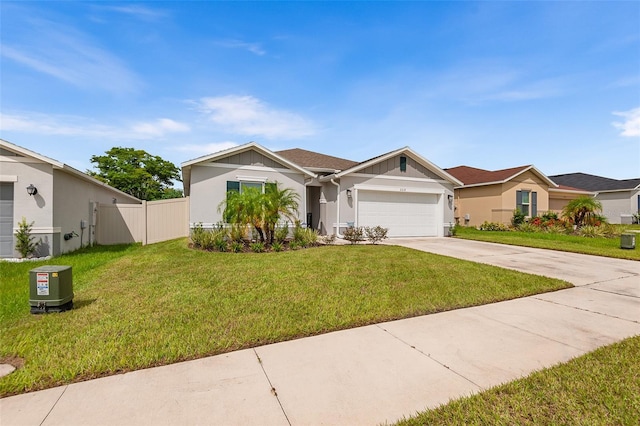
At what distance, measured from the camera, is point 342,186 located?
1354 centimetres

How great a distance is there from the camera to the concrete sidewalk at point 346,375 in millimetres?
2291

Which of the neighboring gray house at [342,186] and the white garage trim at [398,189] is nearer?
the neighboring gray house at [342,186]

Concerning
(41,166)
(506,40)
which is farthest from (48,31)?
(506,40)

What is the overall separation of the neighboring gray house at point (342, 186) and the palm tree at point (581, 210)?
7.49 m

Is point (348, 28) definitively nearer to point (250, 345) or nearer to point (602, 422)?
point (250, 345)

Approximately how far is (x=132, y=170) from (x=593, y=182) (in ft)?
162

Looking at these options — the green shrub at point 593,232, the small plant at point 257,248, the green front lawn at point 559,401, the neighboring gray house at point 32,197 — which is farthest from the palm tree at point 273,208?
the green shrub at point 593,232

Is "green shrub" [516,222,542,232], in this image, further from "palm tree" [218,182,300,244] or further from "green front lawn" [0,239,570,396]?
"palm tree" [218,182,300,244]

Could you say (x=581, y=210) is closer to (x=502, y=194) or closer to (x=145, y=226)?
(x=502, y=194)

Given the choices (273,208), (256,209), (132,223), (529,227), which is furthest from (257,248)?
(529,227)

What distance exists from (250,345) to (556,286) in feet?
20.7

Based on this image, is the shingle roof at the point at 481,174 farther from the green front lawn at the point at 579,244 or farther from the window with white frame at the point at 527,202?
the green front lawn at the point at 579,244

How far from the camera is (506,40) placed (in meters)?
9.63

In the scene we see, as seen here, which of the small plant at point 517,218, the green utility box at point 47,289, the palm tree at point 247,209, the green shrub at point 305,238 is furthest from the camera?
the small plant at point 517,218
